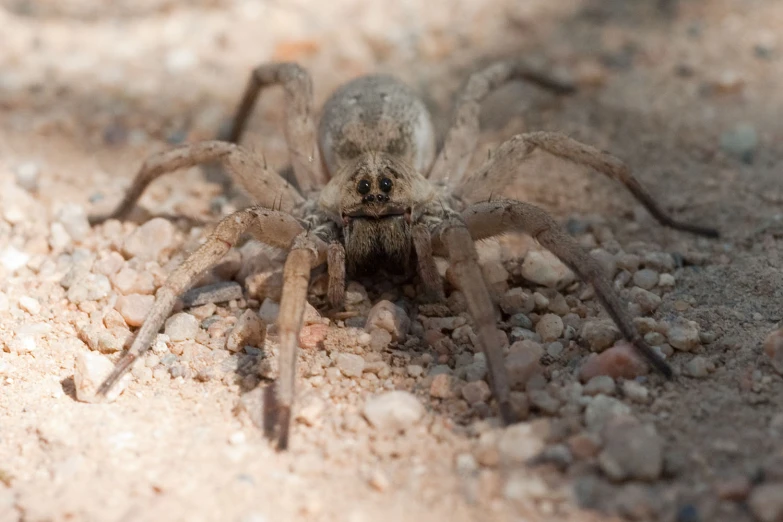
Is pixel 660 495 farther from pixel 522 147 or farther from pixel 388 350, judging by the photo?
pixel 522 147

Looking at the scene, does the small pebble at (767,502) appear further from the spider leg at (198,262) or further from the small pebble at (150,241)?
the small pebble at (150,241)

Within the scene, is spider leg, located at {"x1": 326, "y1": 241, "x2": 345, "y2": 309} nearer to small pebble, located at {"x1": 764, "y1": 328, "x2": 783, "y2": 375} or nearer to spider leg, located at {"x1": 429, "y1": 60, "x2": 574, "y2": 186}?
spider leg, located at {"x1": 429, "y1": 60, "x2": 574, "y2": 186}

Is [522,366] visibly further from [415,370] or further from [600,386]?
[415,370]

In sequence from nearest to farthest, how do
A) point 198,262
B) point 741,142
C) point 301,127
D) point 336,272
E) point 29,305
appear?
point 198,262
point 336,272
point 29,305
point 301,127
point 741,142

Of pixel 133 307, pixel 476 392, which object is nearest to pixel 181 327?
pixel 133 307

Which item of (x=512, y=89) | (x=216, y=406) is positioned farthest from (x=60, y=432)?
(x=512, y=89)

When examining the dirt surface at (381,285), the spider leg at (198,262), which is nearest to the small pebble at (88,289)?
the dirt surface at (381,285)

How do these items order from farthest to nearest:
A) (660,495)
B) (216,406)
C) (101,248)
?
(101,248) → (216,406) → (660,495)
